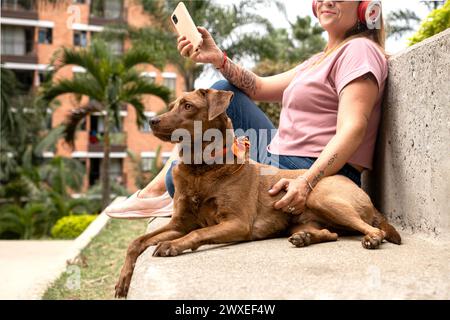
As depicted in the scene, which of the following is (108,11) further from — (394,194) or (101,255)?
(394,194)

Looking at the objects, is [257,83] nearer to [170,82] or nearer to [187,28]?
[187,28]

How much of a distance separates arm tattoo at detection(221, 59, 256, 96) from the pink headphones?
795 millimetres

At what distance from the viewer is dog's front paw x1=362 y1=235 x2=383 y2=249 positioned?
2484mm

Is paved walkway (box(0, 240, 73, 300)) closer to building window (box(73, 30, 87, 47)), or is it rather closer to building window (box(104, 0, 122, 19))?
building window (box(104, 0, 122, 19))

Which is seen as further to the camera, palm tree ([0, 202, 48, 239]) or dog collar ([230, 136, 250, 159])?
palm tree ([0, 202, 48, 239])

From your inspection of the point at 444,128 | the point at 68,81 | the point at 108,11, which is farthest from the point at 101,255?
the point at 108,11

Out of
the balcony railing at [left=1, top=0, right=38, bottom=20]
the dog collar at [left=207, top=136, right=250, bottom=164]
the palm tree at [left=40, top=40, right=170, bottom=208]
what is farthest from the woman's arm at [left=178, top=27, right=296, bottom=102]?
the balcony railing at [left=1, top=0, right=38, bottom=20]

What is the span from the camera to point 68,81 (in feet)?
50.0

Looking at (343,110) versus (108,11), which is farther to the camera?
(108,11)

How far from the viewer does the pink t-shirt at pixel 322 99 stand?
123 inches

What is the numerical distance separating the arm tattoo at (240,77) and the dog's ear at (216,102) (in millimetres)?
774

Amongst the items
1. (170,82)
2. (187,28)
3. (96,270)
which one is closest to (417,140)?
(187,28)

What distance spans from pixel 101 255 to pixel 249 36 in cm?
1072

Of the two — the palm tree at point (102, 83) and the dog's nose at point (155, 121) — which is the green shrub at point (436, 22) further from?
the palm tree at point (102, 83)
